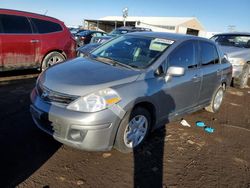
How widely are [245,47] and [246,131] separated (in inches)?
211

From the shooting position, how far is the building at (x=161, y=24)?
49.3 m

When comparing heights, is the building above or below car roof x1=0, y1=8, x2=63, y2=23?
above

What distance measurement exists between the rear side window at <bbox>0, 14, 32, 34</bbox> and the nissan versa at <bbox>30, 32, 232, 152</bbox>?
3.33 meters

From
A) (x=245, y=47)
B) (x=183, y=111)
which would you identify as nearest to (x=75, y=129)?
(x=183, y=111)

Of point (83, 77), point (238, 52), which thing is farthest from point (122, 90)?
point (238, 52)

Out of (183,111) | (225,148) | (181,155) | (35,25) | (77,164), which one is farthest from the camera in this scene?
(35,25)

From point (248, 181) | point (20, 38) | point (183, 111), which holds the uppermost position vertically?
point (20, 38)

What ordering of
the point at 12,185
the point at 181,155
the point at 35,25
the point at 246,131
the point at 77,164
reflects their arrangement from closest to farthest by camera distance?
the point at 12,185 → the point at 77,164 → the point at 181,155 → the point at 246,131 → the point at 35,25

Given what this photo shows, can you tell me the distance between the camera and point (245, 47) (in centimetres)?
952

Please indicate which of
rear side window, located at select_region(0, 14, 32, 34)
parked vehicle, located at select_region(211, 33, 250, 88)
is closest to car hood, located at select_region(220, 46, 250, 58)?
parked vehicle, located at select_region(211, 33, 250, 88)

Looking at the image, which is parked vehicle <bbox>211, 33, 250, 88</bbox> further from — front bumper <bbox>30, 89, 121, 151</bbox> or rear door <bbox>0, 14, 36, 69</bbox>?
front bumper <bbox>30, 89, 121, 151</bbox>

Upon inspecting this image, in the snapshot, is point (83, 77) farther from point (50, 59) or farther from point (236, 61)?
point (236, 61)

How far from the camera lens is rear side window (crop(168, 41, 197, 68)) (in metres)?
4.17

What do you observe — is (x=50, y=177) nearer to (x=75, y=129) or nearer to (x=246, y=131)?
(x=75, y=129)
